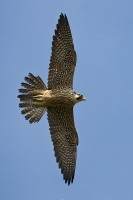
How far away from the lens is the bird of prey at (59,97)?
17938 mm

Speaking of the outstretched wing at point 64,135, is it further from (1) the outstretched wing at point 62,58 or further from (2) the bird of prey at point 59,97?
(1) the outstretched wing at point 62,58

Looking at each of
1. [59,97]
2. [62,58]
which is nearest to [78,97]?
[59,97]

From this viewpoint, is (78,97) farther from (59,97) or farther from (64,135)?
(64,135)

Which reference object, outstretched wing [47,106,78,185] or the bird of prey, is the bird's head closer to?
the bird of prey

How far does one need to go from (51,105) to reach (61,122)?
51cm

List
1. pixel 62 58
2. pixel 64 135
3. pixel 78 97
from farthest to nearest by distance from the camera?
pixel 64 135 → pixel 62 58 → pixel 78 97

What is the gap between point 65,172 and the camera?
17875 mm

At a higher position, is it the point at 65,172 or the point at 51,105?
the point at 51,105

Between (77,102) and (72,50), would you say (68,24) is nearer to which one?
(72,50)

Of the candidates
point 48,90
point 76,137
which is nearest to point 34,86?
point 48,90

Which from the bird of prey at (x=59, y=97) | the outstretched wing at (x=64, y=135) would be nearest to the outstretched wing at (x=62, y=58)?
the bird of prey at (x=59, y=97)

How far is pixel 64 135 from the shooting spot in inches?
723

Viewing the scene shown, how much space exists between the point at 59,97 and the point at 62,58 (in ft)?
3.29

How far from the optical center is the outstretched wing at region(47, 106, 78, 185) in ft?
59.2
